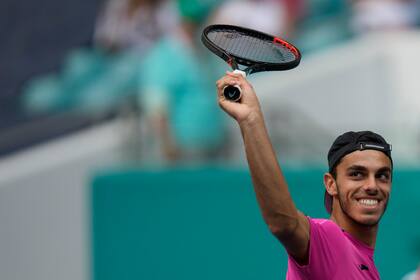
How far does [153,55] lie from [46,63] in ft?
9.01

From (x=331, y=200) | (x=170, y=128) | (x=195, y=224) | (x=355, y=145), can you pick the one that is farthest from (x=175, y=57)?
(x=355, y=145)

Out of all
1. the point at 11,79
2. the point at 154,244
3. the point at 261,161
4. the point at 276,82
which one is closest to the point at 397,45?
the point at 276,82

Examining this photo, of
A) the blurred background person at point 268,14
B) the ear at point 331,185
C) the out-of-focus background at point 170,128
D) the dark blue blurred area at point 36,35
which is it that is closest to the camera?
the ear at point 331,185

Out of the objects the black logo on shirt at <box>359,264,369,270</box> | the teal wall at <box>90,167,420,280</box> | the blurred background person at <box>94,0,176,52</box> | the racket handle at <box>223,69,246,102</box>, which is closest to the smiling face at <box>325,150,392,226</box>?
the black logo on shirt at <box>359,264,369,270</box>

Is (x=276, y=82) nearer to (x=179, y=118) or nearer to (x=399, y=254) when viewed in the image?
(x=179, y=118)

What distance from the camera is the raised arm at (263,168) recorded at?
323 centimetres

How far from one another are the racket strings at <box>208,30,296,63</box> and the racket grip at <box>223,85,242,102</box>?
38cm

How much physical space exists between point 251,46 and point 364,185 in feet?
1.85

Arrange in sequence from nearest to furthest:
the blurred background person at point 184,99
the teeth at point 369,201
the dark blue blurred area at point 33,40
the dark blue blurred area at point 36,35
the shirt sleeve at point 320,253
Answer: the shirt sleeve at point 320,253 < the teeth at point 369,201 < the blurred background person at point 184,99 < the dark blue blurred area at point 33,40 < the dark blue blurred area at point 36,35

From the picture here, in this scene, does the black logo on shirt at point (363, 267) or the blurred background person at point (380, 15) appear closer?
the black logo on shirt at point (363, 267)

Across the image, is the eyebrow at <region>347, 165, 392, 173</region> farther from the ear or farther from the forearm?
the forearm

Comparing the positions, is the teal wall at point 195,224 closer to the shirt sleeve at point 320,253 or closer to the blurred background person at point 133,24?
the blurred background person at point 133,24

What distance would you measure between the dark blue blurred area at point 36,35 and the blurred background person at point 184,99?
2.49 metres

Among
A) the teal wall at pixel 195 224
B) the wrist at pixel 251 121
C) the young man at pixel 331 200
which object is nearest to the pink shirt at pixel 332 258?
the young man at pixel 331 200
